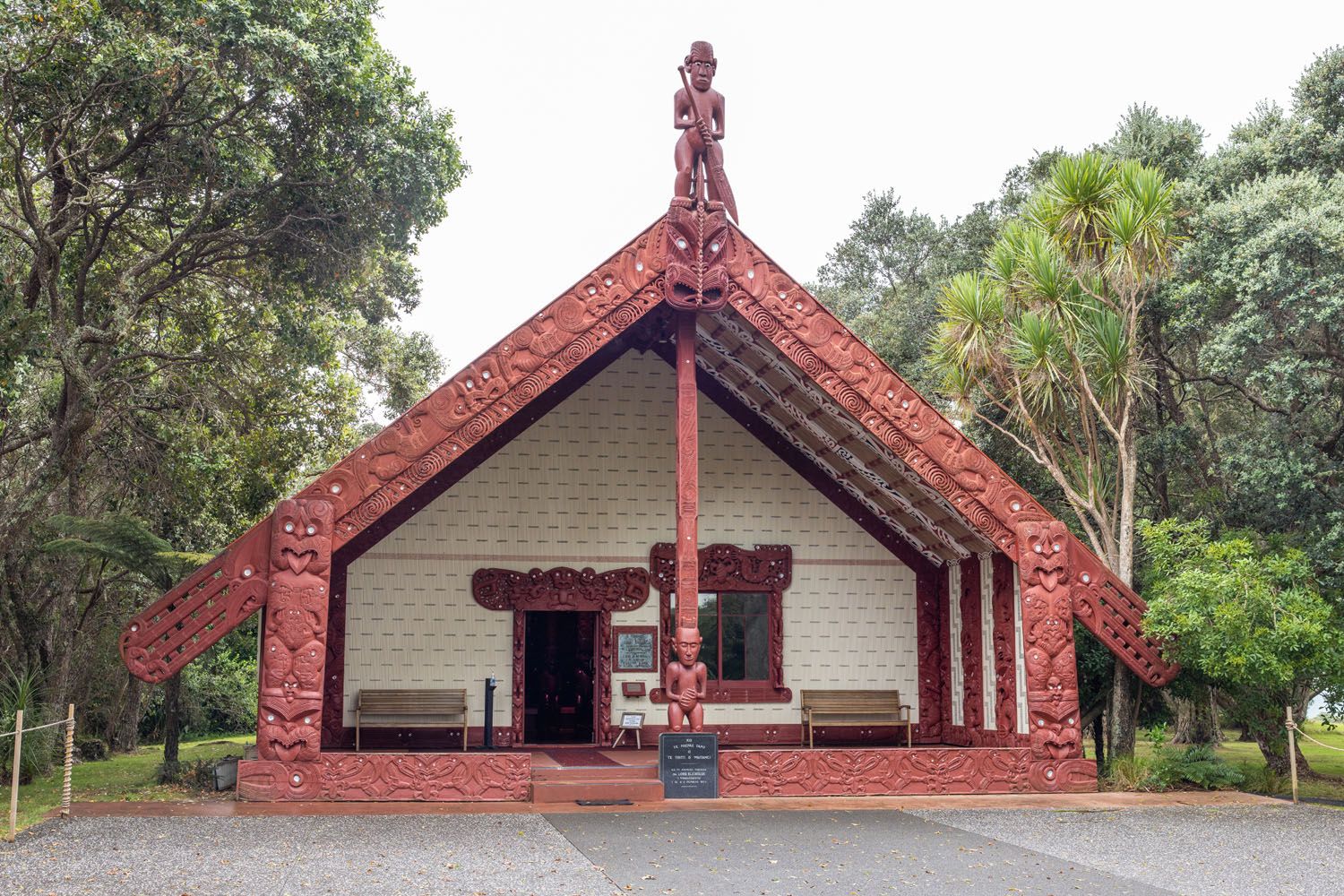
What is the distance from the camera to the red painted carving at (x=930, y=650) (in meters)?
15.9

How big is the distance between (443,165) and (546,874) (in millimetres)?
9112

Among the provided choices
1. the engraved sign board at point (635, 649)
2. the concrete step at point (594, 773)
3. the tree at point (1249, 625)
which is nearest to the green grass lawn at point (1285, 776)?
the tree at point (1249, 625)

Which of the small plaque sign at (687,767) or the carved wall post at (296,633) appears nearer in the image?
the carved wall post at (296,633)

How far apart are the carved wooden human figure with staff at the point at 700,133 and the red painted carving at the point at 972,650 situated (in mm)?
6119

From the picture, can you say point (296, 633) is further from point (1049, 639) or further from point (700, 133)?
point (1049, 639)

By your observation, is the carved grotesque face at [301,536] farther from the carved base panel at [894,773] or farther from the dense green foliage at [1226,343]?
the dense green foliage at [1226,343]

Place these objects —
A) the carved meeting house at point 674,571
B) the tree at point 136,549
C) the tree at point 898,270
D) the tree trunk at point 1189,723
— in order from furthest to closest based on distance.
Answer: the tree at point 898,270 → the tree trunk at point 1189,723 → the tree at point 136,549 → the carved meeting house at point 674,571

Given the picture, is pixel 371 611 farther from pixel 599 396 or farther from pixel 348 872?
pixel 348 872

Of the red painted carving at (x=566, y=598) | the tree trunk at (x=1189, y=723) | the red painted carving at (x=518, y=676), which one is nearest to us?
the red painted carving at (x=518, y=676)

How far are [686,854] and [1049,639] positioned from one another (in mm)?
5689

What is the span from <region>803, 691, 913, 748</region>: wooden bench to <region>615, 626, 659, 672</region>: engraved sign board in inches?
85.9

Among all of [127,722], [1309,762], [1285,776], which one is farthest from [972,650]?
[127,722]

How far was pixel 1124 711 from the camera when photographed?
14.0m

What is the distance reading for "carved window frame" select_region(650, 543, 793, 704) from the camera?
1577 cm
